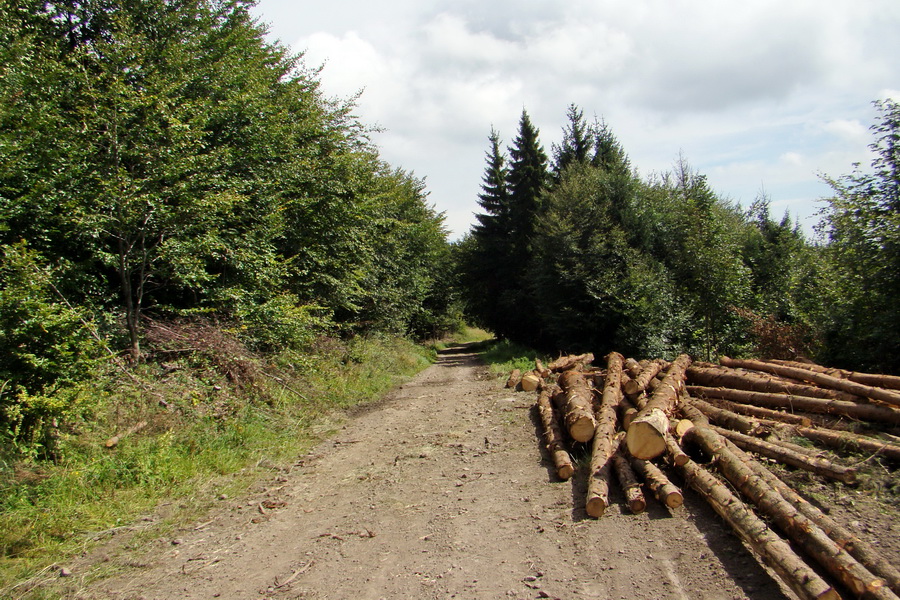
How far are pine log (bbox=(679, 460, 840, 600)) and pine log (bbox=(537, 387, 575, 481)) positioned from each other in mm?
1234

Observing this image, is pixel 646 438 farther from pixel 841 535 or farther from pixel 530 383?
pixel 530 383

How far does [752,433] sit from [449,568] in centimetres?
408

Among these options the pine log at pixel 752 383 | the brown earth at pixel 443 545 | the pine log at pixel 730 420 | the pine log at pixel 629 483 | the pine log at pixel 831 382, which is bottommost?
the brown earth at pixel 443 545

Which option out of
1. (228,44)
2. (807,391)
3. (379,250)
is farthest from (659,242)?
(228,44)

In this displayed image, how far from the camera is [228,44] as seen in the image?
11477 mm

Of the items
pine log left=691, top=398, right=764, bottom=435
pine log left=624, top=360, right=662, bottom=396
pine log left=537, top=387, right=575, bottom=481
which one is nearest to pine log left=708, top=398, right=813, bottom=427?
pine log left=691, top=398, right=764, bottom=435

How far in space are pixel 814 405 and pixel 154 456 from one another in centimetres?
809

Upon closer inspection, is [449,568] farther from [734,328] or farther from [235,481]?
[734,328]

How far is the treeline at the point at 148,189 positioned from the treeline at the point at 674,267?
9.03 metres

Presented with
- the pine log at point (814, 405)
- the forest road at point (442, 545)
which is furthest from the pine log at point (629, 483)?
the pine log at point (814, 405)

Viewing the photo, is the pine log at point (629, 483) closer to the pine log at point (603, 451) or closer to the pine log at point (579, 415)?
the pine log at point (603, 451)

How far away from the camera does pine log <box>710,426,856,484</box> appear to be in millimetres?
4531

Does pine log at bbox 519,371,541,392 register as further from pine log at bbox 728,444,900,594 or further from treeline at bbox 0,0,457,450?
pine log at bbox 728,444,900,594

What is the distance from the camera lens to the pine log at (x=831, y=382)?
566cm
